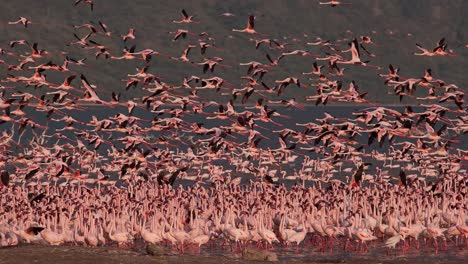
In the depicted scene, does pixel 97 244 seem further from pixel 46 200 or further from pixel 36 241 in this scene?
pixel 46 200

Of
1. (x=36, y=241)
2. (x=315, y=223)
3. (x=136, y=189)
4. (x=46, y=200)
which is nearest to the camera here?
(x=36, y=241)

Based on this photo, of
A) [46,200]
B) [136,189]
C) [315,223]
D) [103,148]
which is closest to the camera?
[315,223]

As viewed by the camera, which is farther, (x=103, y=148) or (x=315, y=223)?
(x=103, y=148)

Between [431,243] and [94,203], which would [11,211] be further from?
[431,243]

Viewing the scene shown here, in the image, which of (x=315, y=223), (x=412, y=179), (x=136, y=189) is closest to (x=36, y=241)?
(x=315, y=223)

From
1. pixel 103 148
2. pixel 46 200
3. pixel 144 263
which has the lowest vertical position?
pixel 144 263

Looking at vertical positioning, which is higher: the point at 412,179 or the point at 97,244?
the point at 412,179

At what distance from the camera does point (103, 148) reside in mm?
123500

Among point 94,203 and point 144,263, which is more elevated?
point 94,203

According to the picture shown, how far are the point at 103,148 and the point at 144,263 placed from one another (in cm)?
9500

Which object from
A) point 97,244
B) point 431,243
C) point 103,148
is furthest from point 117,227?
point 103,148

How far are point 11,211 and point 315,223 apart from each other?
11411 mm

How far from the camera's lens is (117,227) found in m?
40.6

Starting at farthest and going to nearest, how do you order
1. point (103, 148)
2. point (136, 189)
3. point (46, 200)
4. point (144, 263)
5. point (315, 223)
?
point (103, 148) → point (136, 189) → point (46, 200) → point (315, 223) → point (144, 263)
